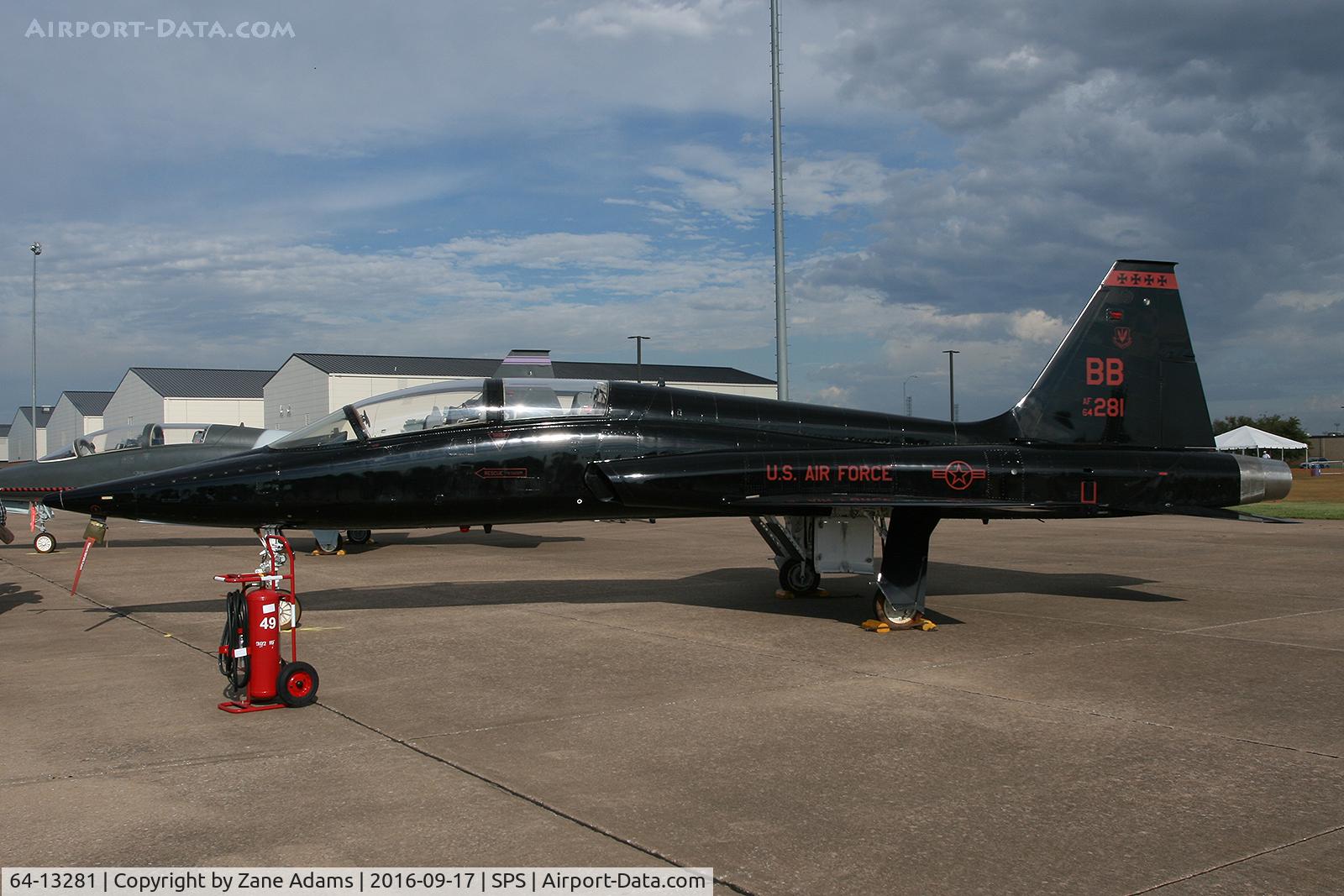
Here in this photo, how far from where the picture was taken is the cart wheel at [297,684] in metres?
6.88

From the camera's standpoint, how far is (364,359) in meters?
59.0

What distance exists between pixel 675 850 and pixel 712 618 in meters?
6.36

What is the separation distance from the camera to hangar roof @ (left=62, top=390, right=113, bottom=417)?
86.9 m

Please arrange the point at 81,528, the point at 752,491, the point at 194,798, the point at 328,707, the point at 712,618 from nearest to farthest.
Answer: the point at 194,798
the point at 328,707
the point at 752,491
the point at 712,618
the point at 81,528

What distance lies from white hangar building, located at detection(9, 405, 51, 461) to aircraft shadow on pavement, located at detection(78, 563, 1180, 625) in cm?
10234

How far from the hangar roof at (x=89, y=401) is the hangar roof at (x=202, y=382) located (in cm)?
1595

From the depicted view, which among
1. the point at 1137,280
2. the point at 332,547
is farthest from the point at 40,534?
the point at 1137,280

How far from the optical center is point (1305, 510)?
28016 mm

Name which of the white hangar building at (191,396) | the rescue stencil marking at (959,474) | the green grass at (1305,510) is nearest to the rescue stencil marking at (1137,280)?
the rescue stencil marking at (959,474)

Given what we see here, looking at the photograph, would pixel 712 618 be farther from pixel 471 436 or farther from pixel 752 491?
pixel 471 436

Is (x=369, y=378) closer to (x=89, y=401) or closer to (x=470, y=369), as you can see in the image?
(x=470, y=369)

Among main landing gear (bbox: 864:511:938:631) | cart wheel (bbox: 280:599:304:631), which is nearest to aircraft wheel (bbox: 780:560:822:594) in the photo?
main landing gear (bbox: 864:511:938:631)

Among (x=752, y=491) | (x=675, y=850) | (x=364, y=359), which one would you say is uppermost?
(x=364, y=359)

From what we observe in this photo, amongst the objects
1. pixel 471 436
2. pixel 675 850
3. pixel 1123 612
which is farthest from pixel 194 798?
pixel 1123 612
